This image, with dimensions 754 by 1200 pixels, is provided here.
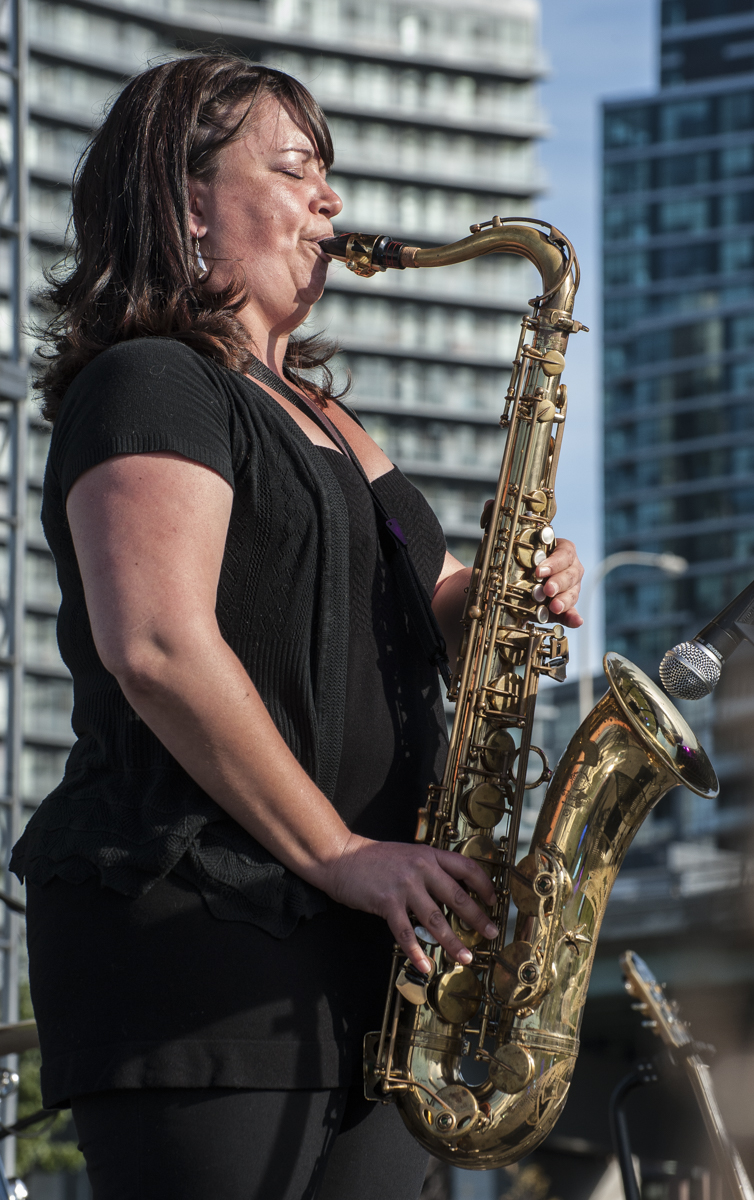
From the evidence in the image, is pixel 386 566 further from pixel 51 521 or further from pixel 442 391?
pixel 442 391

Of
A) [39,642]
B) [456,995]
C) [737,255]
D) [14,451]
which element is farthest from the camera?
[737,255]

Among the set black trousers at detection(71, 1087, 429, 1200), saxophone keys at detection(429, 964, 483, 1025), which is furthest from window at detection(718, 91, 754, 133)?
black trousers at detection(71, 1087, 429, 1200)

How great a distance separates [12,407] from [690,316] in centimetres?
7861

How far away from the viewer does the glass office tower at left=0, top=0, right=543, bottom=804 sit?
68625 millimetres

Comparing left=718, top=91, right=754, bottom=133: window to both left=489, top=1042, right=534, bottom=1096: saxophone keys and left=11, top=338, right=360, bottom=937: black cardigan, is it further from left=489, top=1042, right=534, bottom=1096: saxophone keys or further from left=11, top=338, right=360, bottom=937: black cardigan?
left=489, top=1042, right=534, bottom=1096: saxophone keys

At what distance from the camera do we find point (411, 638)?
217 cm

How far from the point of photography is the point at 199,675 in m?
1.74

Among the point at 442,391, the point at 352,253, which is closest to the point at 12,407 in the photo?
the point at 352,253

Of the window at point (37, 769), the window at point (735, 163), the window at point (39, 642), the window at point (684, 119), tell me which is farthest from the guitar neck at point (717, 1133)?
the window at point (684, 119)

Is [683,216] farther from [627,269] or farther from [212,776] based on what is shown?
[212,776]

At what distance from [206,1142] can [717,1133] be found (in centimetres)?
254

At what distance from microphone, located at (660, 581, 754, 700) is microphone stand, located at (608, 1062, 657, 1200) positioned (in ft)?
7.68

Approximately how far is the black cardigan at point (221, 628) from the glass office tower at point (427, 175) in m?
63.8

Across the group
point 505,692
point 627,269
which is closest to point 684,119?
point 627,269
